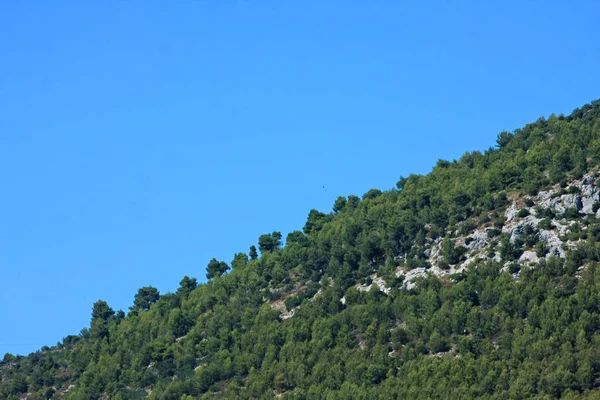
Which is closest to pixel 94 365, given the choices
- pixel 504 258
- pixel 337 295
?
pixel 337 295

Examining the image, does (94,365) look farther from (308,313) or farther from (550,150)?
(550,150)

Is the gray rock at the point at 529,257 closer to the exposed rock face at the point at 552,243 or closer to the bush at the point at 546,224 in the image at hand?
the exposed rock face at the point at 552,243

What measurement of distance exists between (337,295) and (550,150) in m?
27.4

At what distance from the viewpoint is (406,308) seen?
499ft

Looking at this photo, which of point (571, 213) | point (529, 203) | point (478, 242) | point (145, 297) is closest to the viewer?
point (571, 213)

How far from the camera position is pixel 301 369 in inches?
5876

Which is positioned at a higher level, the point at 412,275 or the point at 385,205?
the point at 385,205

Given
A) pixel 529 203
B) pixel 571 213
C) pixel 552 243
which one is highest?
pixel 529 203

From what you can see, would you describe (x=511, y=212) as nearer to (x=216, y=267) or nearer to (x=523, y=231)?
(x=523, y=231)

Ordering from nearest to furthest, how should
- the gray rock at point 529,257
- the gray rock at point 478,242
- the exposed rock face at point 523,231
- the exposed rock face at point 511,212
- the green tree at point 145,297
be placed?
the gray rock at point 529,257 < the exposed rock face at point 523,231 < the gray rock at point 478,242 < the exposed rock face at point 511,212 < the green tree at point 145,297

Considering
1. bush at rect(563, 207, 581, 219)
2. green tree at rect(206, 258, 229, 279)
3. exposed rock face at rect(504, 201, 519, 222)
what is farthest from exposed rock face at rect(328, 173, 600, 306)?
green tree at rect(206, 258, 229, 279)

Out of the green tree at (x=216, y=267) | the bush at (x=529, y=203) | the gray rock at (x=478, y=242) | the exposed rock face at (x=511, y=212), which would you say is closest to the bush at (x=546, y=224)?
the exposed rock face at (x=511, y=212)

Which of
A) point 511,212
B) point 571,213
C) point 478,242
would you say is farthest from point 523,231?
point 511,212

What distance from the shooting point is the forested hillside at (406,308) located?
139625 millimetres
